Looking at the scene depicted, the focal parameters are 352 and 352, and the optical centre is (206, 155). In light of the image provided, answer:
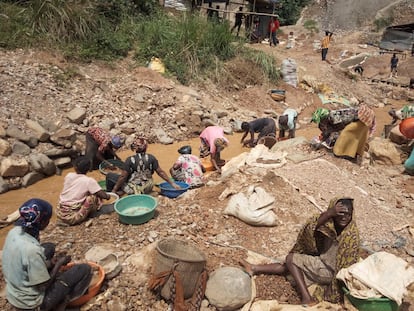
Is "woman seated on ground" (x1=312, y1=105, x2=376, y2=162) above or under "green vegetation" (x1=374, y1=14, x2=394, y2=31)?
under

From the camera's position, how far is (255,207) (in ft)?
13.1

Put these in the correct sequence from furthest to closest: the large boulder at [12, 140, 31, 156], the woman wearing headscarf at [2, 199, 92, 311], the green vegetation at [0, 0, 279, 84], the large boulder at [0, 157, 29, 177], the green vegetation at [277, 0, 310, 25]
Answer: the green vegetation at [277, 0, 310, 25] → the green vegetation at [0, 0, 279, 84] → the large boulder at [12, 140, 31, 156] → the large boulder at [0, 157, 29, 177] → the woman wearing headscarf at [2, 199, 92, 311]

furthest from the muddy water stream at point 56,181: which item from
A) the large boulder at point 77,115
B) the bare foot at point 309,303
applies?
the bare foot at point 309,303

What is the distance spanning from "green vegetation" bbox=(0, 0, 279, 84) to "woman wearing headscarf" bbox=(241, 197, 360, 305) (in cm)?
685

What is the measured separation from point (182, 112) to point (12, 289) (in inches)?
243

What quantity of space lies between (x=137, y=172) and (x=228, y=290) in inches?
84.1

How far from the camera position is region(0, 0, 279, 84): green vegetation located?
8836mm

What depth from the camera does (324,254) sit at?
3.07 metres

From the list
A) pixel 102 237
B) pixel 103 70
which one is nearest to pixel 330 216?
pixel 102 237

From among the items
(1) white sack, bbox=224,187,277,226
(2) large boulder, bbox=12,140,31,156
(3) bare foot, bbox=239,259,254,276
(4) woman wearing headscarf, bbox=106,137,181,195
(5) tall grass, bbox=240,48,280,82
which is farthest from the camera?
(5) tall grass, bbox=240,48,280,82

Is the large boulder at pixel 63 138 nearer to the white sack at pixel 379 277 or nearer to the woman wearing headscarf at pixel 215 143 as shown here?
the woman wearing headscarf at pixel 215 143

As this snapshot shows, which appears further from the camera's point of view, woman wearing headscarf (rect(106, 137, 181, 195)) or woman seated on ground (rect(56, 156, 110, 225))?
woman wearing headscarf (rect(106, 137, 181, 195))

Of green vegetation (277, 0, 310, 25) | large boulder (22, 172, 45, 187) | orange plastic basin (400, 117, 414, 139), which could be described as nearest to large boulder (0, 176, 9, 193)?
large boulder (22, 172, 45, 187)

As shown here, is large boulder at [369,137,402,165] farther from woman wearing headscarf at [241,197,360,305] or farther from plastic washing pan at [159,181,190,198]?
woman wearing headscarf at [241,197,360,305]
